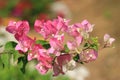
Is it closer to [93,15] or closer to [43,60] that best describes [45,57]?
[43,60]

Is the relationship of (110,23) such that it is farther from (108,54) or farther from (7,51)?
(7,51)

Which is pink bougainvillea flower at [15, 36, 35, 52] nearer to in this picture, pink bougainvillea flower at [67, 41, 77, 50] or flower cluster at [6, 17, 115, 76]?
flower cluster at [6, 17, 115, 76]

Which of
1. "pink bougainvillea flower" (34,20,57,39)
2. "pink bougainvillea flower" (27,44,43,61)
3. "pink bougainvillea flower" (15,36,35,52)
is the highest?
"pink bougainvillea flower" (34,20,57,39)

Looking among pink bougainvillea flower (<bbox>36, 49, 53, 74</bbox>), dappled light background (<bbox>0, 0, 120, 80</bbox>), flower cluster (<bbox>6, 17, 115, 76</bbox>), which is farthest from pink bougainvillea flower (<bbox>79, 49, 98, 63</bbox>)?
dappled light background (<bbox>0, 0, 120, 80</bbox>)

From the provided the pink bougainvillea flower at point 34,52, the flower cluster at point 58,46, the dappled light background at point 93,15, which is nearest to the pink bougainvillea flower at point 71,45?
the flower cluster at point 58,46

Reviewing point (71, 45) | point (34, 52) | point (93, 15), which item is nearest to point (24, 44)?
point (34, 52)

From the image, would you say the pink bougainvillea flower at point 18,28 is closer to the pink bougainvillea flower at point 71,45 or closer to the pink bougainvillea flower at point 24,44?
the pink bougainvillea flower at point 24,44
